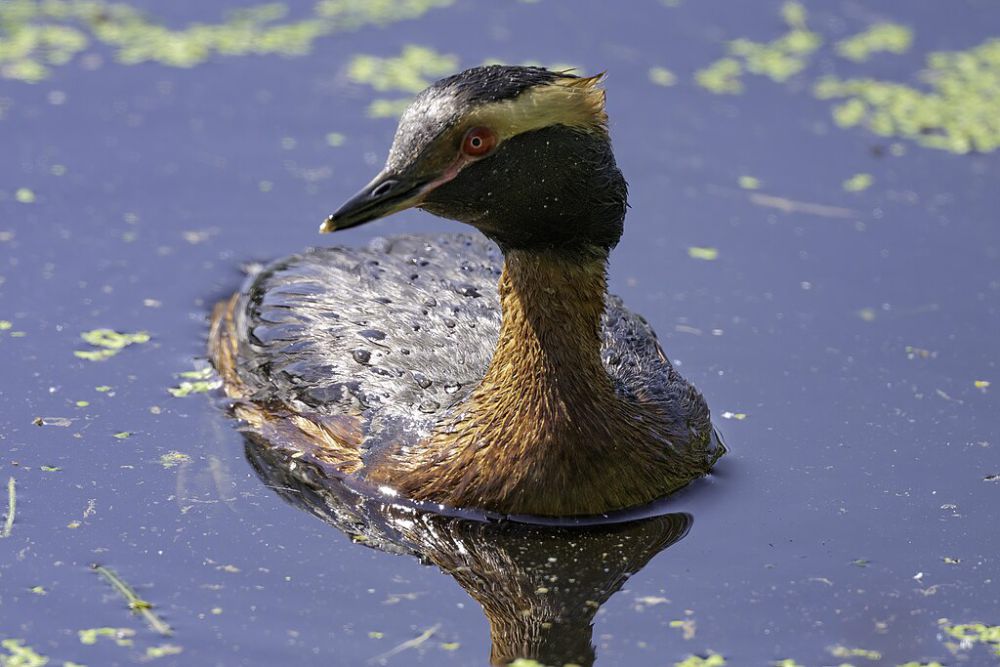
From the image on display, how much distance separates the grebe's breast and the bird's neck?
29 cm

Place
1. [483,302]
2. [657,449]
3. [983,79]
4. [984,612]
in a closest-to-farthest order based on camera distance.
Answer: [984,612] → [657,449] → [483,302] → [983,79]

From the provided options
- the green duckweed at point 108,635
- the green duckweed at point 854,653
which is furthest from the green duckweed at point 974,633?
the green duckweed at point 108,635

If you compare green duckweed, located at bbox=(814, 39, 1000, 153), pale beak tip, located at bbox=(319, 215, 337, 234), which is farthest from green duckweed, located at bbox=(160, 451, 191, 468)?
green duckweed, located at bbox=(814, 39, 1000, 153)

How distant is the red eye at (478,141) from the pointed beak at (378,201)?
253 mm

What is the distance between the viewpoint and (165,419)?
8.65 meters

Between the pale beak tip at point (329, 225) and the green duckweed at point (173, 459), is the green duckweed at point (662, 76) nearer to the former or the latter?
the green duckweed at point (173, 459)

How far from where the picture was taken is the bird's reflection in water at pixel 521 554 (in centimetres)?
710

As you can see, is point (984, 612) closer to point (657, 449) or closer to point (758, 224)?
point (657, 449)

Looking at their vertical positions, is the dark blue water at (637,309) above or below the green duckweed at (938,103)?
below

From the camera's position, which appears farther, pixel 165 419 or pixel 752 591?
pixel 165 419

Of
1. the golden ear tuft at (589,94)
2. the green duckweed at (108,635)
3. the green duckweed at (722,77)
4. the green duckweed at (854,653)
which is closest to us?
the green duckweed at (108,635)

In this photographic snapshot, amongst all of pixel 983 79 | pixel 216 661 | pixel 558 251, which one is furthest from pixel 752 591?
pixel 983 79

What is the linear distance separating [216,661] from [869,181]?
6.27 m

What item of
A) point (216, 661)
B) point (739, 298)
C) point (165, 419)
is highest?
point (739, 298)
